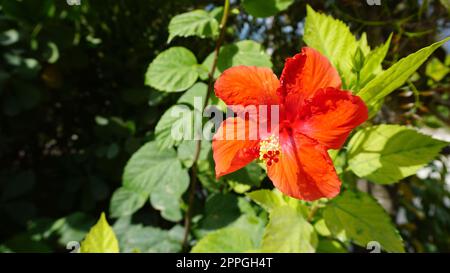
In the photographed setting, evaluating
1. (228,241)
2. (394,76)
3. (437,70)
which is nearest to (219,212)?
(228,241)

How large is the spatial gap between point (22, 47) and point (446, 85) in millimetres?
1044

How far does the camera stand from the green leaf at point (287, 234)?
49cm

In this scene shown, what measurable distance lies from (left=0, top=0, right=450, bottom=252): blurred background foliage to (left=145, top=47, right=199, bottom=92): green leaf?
0.13 meters

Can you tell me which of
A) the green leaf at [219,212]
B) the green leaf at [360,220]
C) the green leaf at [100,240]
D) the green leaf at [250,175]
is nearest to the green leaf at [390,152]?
the green leaf at [360,220]

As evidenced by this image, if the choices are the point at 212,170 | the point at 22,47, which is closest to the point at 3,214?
the point at 22,47

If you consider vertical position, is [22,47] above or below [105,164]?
above

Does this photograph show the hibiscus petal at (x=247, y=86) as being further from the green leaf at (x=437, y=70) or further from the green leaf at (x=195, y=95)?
the green leaf at (x=437, y=70)

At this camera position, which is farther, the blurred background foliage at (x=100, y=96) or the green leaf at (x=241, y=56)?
the blurred background foliage at (x=100, y=96)

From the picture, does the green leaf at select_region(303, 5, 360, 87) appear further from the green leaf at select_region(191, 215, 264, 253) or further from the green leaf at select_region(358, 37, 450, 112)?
the green leaf at select_region(191, 215, 264, 253)

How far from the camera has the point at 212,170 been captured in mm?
675

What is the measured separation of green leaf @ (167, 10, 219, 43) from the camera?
0.57 meters

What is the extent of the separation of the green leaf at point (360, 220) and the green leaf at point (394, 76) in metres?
0.18

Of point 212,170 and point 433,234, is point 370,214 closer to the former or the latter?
point 212,170

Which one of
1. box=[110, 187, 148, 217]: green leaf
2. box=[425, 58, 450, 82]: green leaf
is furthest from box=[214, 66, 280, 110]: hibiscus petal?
box=[425, 58, 450, 82]: green leaf
